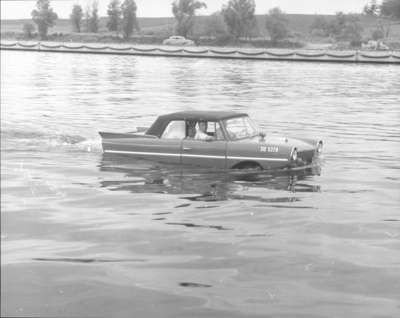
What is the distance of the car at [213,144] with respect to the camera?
1472 cm

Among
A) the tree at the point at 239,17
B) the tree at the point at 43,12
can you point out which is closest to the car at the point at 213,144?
the tree at the point at 43,12

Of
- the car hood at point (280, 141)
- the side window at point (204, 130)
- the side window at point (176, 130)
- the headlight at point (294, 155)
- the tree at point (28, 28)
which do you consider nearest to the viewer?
the tree at point (28, 28)

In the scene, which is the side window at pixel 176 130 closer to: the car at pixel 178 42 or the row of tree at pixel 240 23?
the car at pixel 178 42

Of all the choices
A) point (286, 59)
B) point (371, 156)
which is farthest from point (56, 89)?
point (286, 59)

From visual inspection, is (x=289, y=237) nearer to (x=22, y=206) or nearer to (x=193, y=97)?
(x=22, y=206)

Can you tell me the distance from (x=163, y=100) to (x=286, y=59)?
2837 inches

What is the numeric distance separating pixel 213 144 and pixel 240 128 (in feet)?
3.12

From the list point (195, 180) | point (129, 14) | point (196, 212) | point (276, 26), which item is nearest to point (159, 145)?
point (195, 180)

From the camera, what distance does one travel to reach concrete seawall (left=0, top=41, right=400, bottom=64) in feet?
334

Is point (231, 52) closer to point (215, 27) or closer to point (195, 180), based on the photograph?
point (215, 27)

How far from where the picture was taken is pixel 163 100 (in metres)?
38.2

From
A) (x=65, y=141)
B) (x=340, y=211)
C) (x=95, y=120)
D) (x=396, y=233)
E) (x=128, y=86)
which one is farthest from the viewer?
(x=128, y=86)

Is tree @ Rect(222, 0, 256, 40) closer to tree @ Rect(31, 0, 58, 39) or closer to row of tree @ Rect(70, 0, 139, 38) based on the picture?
row of tree @ Rect(70, 0, 139, 38)

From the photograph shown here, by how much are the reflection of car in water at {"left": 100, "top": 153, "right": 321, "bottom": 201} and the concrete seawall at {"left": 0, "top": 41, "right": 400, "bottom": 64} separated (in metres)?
88.6
